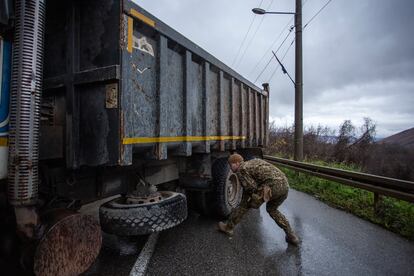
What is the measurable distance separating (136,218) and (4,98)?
130 centimetres

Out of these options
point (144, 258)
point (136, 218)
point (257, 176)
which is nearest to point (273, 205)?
point (257, 176)

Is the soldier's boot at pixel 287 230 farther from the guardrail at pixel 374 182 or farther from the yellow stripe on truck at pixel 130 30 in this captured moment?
the yellow stripe on truck at pixel 130 30

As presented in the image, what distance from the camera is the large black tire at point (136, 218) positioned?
2.28m

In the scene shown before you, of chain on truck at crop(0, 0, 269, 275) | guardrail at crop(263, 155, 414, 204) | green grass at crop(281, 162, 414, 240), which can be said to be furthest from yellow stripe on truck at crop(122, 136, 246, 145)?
green grass at crop(281, 162, 414, 240)

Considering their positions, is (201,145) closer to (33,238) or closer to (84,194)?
(84,194)

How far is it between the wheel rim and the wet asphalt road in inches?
16.6

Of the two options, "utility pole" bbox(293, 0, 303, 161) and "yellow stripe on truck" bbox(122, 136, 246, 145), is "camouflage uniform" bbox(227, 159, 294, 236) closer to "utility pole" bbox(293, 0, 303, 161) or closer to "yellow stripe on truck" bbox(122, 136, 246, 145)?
"yellow stripe on truck" bbox(122, 136, 246, 145)

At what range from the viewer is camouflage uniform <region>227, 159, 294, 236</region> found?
147 inches

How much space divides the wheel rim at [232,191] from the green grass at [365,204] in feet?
7.56

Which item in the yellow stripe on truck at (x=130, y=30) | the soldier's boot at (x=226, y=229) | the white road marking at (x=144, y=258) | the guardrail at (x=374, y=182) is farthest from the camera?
the guardrail at (x=374, y=182)

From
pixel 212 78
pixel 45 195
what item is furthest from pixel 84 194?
pixel 212 78

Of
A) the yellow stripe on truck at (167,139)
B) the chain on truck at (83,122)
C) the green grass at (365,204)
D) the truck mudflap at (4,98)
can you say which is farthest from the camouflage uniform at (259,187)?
the truck mudflap at (4,98)

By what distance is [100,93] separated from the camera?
2111 millimetres

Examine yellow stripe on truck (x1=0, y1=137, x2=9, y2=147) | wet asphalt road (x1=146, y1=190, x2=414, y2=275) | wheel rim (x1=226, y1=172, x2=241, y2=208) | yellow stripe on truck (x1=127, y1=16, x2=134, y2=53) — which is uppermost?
yellow stripe on truck (x1=127, y1=16, x2=134, y2=53)
